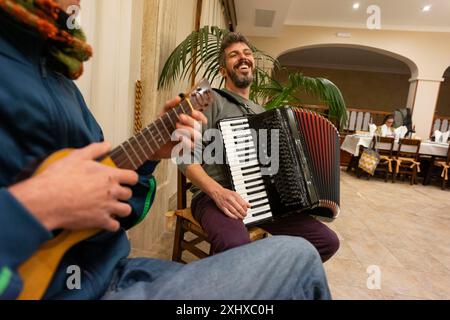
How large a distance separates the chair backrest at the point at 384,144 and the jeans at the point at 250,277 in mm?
4730

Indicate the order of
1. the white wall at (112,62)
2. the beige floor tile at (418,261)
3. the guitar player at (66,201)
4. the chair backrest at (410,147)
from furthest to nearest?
1. the chair backrest at (410,147)
2. the beige floor tile at (418,261)
3. the white wall at (112,62)
4. the guitar player at (66,201)

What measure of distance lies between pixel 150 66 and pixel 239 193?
834 millimetres

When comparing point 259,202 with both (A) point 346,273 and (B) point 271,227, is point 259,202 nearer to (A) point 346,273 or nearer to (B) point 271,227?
(B) point 271,227

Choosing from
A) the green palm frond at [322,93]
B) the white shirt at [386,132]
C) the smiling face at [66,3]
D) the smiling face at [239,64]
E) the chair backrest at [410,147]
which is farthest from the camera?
the white shirt at [386,132]

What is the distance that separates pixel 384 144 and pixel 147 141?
4871 millimetres

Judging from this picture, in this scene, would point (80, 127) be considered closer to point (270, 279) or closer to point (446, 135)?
point (270, 279)

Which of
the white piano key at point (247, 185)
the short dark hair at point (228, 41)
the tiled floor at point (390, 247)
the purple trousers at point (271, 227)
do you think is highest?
the short dark hair at point (228, 41)

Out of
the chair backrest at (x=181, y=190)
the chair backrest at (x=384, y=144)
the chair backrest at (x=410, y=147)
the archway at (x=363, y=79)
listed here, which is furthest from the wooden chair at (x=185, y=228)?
the archway at (x=363, y=79)

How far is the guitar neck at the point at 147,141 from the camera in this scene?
565 millimetres

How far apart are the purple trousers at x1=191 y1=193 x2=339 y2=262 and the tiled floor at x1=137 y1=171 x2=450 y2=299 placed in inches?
20.4

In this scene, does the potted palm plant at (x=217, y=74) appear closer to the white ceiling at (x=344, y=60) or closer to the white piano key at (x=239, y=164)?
the white piano key at (x=239, y=164)

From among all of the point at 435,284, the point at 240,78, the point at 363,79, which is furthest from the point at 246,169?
the point at 363,79

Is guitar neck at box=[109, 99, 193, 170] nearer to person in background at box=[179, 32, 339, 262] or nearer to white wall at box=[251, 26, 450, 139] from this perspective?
person in background at box=[179, 32, 339, 262]
